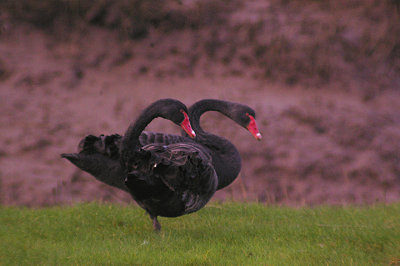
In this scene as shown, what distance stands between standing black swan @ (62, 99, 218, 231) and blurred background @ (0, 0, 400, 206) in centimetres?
221

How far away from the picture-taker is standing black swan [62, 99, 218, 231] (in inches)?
120

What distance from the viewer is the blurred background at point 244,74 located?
5.92 m

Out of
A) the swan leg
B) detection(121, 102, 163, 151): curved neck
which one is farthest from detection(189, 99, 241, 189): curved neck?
detection(121, 102, 163, 151): curved neck

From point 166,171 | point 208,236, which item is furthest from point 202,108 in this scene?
point 166,171

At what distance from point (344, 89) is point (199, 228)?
431cm

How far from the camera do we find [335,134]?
20.6 feet

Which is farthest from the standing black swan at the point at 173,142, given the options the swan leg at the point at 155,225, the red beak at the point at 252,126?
the swan leg at the point at 155,225

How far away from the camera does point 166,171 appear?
3064 millimetres

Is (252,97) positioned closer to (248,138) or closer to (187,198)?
(248,138)

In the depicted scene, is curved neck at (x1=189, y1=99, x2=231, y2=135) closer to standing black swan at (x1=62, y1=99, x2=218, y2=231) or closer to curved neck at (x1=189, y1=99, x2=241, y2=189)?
curved neck at (x1=189, y1=99, x2=241, y2=189)

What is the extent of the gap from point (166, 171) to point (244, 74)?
4.32m

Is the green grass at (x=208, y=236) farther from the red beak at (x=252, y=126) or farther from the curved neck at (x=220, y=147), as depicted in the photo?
the red beak at (x=252, y=126)

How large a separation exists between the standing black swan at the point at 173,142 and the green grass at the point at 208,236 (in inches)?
16.1

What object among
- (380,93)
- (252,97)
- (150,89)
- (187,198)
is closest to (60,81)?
(150,89)
